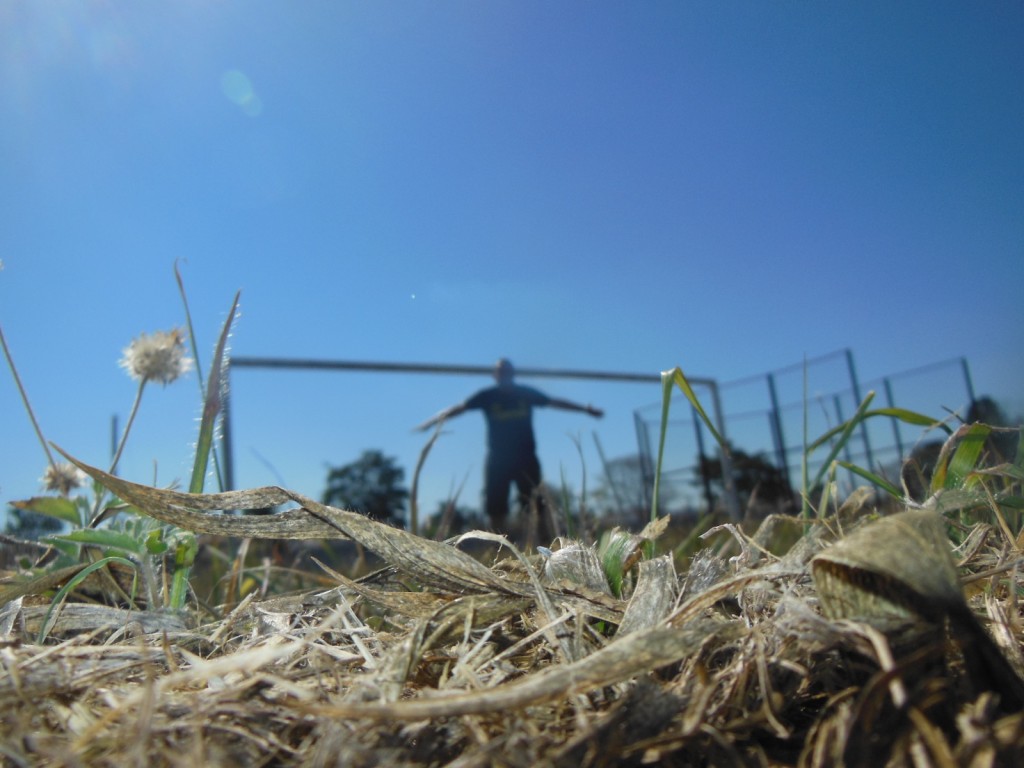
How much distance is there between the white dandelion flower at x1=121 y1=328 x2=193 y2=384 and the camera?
134cm

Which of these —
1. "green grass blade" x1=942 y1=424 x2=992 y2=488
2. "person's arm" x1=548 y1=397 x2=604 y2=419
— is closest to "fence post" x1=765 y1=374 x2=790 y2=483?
"person's arm" x1=548 y1=397 x2=604 y2=419

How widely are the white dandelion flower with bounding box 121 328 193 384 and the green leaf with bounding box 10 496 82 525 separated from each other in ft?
0.93

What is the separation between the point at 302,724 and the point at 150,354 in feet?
3.67

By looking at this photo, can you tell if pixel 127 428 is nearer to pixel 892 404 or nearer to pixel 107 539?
pixel 107 539

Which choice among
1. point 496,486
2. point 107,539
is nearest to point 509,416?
point 496,486

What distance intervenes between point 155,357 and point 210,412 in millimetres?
546

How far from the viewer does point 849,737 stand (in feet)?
1.20

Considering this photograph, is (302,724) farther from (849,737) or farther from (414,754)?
(849,737)

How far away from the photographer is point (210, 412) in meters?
0.90

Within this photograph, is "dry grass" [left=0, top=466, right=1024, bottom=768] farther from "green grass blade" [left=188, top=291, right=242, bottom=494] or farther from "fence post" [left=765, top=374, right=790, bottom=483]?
"fence post" [left=765, top=374, right=790, bottom=483]

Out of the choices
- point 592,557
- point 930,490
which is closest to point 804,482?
point 930,490

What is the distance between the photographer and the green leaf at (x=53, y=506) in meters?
1.12

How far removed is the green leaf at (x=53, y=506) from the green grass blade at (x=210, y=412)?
0.40 m

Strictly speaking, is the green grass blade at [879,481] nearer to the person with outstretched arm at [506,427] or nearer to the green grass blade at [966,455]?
the green grass blade at [966,455]
